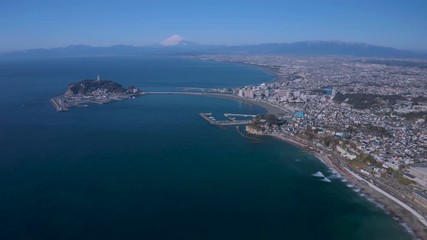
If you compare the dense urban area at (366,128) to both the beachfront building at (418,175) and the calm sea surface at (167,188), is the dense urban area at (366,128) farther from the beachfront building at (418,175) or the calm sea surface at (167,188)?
the calm sea surface at (167,188)

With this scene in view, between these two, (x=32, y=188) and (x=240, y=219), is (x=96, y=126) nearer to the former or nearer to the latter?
(x=32, y=188)

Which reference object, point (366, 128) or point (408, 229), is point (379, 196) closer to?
point (408, 229)

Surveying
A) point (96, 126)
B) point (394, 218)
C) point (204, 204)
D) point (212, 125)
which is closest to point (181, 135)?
point (212, 125)

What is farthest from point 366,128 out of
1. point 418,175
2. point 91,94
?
point 91,94

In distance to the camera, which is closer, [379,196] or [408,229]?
[408,229]

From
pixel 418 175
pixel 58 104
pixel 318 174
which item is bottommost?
pixel 58 104

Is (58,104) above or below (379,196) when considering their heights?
below

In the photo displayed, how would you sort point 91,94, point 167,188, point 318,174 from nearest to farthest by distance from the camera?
point 167,188 → point 318,174 → point 91,94

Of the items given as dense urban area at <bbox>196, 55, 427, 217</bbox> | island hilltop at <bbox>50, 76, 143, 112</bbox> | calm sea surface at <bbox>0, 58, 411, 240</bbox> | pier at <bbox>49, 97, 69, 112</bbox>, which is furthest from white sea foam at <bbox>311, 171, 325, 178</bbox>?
island hilltop at <bbox>50, 76, 143, 112</bbox>

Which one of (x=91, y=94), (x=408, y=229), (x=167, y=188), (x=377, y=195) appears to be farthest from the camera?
(x=91, y=94)
